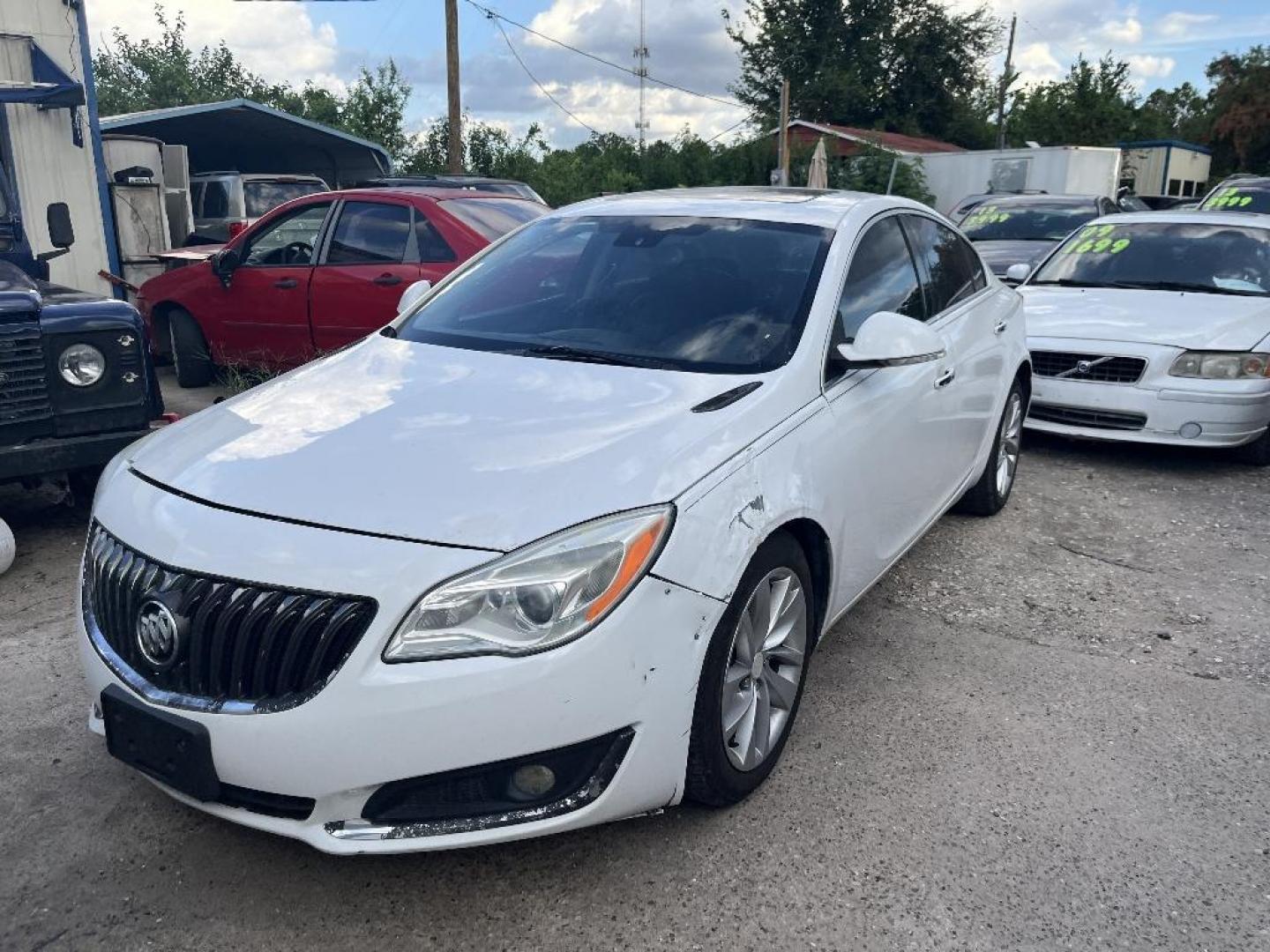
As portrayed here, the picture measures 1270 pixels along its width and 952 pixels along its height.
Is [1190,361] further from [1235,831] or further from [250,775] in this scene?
[250,775]

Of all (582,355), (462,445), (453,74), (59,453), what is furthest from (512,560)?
(453,74)

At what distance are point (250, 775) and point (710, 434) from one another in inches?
52.5

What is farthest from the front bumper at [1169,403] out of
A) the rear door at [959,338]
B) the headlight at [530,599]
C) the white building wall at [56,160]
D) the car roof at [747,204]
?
the white building wall at [56,160]

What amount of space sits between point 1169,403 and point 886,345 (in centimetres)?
367

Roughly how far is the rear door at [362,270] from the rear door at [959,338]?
12.0 feet

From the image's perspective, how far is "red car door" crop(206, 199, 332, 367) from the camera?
290 inches

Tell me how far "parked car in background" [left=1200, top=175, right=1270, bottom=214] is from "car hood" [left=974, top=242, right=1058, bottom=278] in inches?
96.8

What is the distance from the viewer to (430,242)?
7004mm

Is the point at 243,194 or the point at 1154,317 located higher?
the point at 243,194

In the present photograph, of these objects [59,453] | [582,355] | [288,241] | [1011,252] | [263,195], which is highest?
[263,195]

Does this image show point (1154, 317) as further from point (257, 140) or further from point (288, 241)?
point (257, 140)

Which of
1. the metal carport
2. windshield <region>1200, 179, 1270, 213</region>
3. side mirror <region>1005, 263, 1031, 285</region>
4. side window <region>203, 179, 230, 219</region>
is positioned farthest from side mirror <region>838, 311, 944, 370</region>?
the metal carport

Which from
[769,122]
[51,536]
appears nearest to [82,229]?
[51,536]

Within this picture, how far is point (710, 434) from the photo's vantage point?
2.65 m
